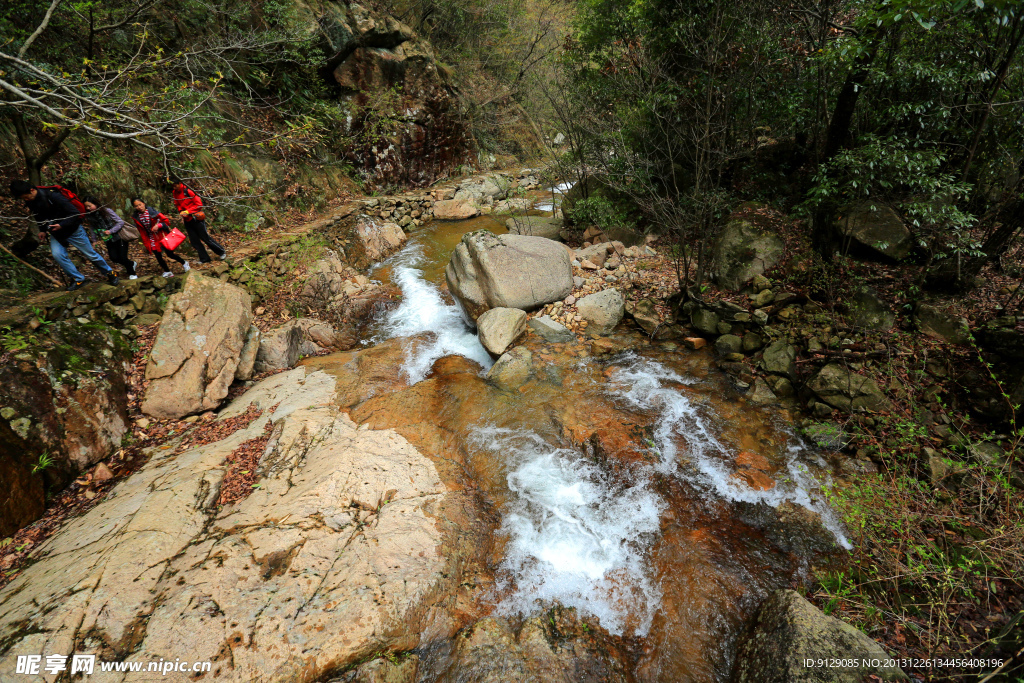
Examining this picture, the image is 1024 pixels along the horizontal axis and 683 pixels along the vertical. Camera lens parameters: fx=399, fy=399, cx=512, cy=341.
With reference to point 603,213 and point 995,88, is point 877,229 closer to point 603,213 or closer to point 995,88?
point 995,88

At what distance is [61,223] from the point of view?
5891 millimetres

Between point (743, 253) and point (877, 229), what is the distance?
1.86 m

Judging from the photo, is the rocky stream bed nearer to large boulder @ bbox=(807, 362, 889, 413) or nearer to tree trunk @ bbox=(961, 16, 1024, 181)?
large boulder @ bbox=(807, 362, 889, 413)

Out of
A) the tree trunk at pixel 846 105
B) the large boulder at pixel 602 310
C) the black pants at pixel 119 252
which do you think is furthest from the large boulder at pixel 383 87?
the tree trunk at pixel 846 105

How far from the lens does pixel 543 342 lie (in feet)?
24.3

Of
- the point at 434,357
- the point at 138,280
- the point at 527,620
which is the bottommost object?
the point at 527,620

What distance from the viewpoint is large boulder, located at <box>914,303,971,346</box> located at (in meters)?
5.08

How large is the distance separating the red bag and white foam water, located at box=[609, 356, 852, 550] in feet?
26.1

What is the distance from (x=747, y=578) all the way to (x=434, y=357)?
5.70 m

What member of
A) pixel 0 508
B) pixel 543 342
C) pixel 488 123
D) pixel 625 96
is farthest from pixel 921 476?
pixel 488 123

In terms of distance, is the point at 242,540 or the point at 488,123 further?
the point at 488,123

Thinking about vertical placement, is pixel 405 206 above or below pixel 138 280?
below

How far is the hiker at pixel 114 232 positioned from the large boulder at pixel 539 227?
8.36 metres

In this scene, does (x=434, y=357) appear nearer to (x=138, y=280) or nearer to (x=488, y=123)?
(x=138, y=280)
